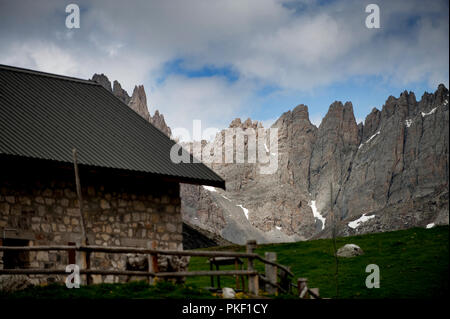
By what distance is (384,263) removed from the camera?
86.5 feet

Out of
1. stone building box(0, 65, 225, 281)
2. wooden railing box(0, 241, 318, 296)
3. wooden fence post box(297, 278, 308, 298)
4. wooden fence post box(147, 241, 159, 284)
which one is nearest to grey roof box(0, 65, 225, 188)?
stone building box(0, 65, 225, 281)

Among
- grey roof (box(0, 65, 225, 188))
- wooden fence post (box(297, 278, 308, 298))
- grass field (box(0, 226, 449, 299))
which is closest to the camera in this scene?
grass field (box(0, 226, 449, 299))

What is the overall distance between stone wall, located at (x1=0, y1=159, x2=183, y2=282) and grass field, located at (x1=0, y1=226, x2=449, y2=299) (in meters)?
2.60

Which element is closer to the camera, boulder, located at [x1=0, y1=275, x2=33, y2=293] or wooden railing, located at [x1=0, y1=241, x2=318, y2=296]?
boulder, located at [x1=0, y1=275, x2=33, y2=293]

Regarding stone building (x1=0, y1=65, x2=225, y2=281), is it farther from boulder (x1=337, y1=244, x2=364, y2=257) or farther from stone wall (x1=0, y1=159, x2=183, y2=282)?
boulder (x1=337, y1=244, x2=364, y2=257)

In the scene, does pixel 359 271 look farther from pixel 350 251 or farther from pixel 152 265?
pixel 152 265

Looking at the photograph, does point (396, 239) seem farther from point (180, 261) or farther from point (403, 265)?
point (180, 261)

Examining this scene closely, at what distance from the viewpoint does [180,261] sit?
15312 mm

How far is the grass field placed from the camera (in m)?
13.2

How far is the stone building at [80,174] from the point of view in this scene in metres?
17.1

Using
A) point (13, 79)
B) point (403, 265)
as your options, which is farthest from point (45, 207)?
point (403, 265)

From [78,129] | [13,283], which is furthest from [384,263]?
[13,283]

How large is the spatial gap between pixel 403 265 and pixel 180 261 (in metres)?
12.9

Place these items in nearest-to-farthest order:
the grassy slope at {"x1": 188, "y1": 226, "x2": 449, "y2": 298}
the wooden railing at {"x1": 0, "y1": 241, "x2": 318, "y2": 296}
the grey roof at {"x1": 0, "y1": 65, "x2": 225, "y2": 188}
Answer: the wooden railing at {"x1": 0, "y1": 241, "x2": 318, "y2": 296}, the grey roof at {"x1": 0, "y1": 65, "x2": 225, "y2": 188}, the grassy slope at {"x1": 188, "y1": 226, "x2": 449, "y2": 298}
